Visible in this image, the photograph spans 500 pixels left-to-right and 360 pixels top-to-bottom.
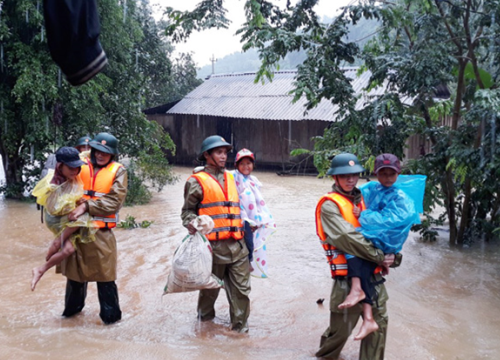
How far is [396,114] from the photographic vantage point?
7.49 meters

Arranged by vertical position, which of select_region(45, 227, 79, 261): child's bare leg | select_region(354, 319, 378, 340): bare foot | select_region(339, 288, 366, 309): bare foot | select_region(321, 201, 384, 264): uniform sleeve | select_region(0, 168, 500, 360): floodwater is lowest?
select_region(0, 168, 500, 360): floodwater

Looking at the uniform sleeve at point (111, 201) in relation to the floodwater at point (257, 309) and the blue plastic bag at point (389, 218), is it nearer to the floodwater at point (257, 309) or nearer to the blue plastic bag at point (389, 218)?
the floodwater at point (257, 309)

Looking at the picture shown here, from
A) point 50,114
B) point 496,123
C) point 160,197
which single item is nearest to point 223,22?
point 496,123

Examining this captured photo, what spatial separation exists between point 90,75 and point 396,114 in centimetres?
627

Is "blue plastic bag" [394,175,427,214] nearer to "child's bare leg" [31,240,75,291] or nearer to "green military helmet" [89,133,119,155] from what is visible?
"green military helmet" [89,133,119,155]

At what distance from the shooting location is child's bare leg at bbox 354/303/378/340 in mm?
3662

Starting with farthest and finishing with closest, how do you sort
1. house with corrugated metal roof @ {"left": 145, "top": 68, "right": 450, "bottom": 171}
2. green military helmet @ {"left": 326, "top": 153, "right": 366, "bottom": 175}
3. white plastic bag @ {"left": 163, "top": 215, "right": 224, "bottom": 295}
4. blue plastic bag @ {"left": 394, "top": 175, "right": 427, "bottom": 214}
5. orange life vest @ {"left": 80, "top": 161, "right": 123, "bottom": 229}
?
house with corrugated metal roof @ {"left": 145, "top": 68, "right": 450, "bottom": 171}, orange life vest @ {"left": 80, "top": 161, "right": 123, "bottom": 229}, white plastic bag @ {"left": 163, "top": 215, "right": 224, "bottom": 295}, blue plastic bag @ {"left": 394, "top": 175, "right": 427, "bottom": 214}, green military helmet @ {"left": 326, "top": 153, "right": 366, "bottom": 175}

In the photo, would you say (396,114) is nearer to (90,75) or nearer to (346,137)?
(346,137)

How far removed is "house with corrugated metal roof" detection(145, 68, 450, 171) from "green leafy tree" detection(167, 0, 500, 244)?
382 inches

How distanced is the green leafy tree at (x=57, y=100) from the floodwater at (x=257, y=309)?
294 cm

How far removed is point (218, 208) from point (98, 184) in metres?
1.14

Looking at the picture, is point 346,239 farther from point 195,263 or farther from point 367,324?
point 195,263

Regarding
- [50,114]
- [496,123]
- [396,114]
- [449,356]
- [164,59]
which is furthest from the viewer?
[164,59]

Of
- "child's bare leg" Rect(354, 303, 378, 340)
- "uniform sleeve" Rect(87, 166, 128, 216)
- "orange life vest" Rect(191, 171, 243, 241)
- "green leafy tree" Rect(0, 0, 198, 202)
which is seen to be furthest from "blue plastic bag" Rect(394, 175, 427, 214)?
"green leafy tree" Rect(0, 0, 198, 202)
